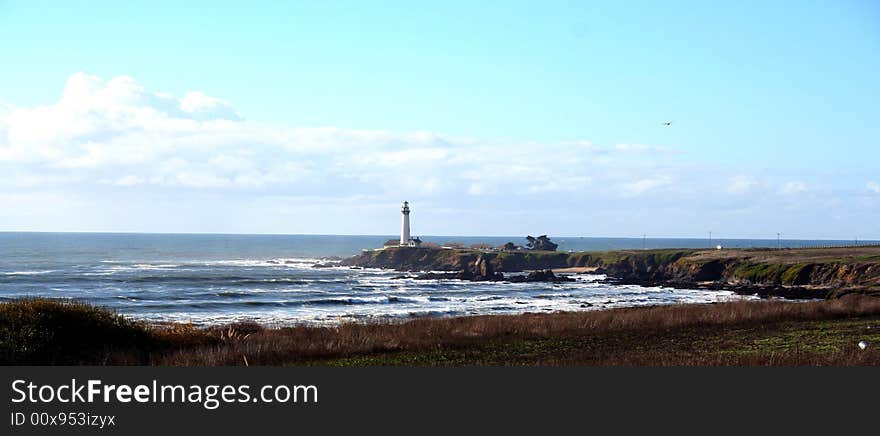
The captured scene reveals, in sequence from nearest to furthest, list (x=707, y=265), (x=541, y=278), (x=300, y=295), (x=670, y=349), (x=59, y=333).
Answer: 1. (x=59, y=333)
2. (x=670, y=349)
3. (x=300, y=295)
4. (x=707, y=265)
5. (x=541, y=278)

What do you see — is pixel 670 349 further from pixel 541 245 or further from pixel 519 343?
pixel 541 245

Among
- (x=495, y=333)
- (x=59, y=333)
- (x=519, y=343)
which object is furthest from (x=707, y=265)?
(x=59, y=333)

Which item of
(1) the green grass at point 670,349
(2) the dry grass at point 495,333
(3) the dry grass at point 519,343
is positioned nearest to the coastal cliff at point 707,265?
(2) the dry grass at point 495,333

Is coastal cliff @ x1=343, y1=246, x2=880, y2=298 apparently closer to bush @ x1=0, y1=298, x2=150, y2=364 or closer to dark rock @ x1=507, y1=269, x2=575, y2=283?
dark rock @ x1=507, y1=269, x2=575, y2=283

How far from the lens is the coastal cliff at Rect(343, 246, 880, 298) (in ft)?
221

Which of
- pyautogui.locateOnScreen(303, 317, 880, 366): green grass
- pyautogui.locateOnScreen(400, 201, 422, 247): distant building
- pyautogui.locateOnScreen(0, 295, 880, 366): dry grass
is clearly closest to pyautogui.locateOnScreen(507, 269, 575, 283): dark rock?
pyautogui.locateOnScreen(400, 201, 422, 247): distant building

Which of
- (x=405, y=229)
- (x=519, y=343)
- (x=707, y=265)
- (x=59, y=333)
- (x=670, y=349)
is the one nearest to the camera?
(x=59, y=333)

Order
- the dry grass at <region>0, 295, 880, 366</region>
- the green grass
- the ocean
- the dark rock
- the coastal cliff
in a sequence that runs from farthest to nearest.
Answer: the dark rock < the coastal cliff < the ocean < the dry grass at <region>0, 295, 880, 366</region> < the green grass

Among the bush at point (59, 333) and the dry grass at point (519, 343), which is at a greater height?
the bush at point (59, 333)

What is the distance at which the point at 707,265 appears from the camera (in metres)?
86.6

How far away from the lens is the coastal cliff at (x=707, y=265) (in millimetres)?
67244

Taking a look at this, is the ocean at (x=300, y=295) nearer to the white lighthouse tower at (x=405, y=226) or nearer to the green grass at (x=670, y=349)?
the green grass at (x=670, y=349)

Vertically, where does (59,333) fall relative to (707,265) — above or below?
above

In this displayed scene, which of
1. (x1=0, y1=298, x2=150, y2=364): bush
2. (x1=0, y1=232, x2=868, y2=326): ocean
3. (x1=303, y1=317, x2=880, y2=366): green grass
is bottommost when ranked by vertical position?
(x1=0, y1=232, x2=868, y2=326): ocean
